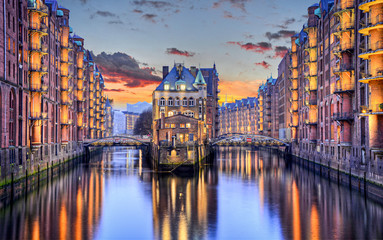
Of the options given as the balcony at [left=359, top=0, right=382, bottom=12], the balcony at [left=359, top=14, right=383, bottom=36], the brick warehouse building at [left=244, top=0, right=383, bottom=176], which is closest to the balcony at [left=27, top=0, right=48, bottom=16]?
the brick warehouse building at [left=244, top=0, right=383, bottom=176]

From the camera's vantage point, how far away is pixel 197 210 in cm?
3797

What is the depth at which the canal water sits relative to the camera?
98.4 feet

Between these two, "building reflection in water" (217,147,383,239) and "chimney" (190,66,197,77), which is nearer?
"building reflection in water" (217,147,383,239)

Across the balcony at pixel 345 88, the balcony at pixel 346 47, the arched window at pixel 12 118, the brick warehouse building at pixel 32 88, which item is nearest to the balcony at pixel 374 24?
the balcony at pixel 346 47

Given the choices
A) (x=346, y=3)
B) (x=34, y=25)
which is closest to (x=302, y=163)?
(x=346, y=3)

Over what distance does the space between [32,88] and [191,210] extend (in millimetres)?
28766

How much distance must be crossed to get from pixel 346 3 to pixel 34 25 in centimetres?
3839

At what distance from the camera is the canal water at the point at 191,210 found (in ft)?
98.4

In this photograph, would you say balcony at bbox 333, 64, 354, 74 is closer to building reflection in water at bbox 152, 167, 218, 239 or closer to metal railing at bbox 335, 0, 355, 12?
metal railing at bbox 335, 0, 355, 12

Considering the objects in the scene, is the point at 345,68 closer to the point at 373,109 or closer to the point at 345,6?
the point at 345,6

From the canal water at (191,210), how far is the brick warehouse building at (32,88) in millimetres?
5517

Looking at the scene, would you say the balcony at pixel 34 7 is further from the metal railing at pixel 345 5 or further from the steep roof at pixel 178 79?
the steep roof at pixel 178 79

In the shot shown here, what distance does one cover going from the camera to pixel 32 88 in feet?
179

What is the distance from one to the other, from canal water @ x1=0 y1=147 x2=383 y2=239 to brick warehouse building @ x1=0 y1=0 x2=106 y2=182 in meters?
5.52
